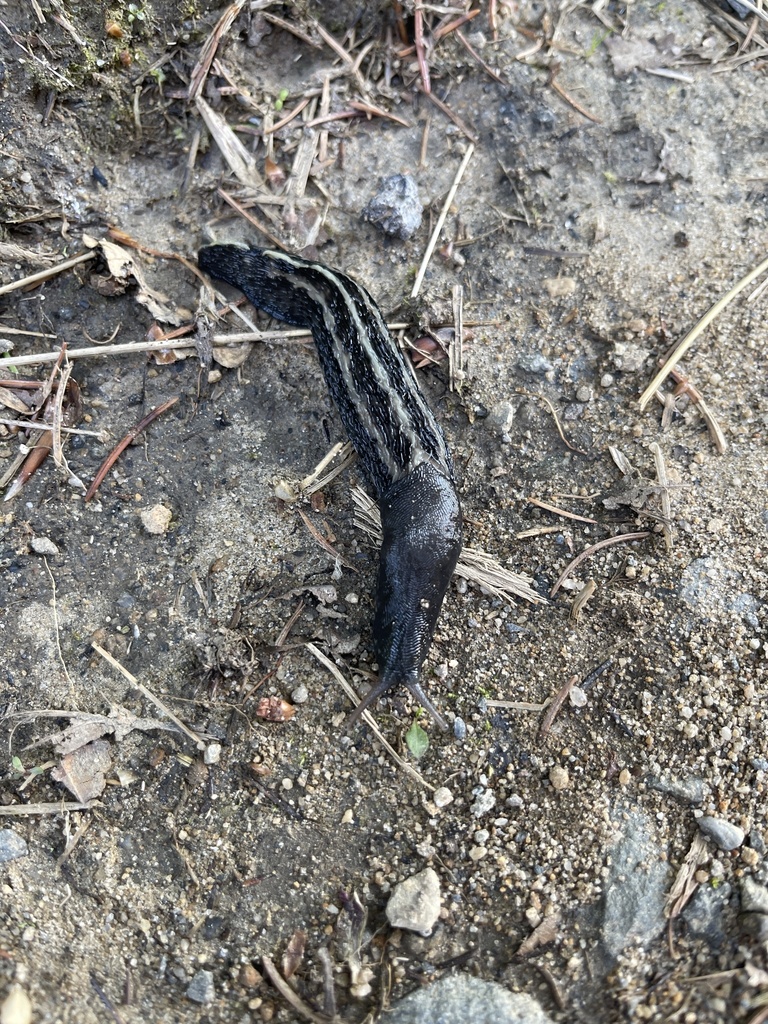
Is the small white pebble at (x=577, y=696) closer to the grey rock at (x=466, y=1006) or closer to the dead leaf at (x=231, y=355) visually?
the grey rock at (x=466, y=1006)

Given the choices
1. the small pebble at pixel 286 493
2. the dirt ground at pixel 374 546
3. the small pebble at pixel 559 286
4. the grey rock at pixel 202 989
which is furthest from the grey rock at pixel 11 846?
the small pebble at pixel 559 286

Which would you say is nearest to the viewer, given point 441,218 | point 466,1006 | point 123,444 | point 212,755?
point 466,1006

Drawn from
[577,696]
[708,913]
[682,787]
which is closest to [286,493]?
[577,696]

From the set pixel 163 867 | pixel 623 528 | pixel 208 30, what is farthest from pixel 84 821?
pixel 208 30

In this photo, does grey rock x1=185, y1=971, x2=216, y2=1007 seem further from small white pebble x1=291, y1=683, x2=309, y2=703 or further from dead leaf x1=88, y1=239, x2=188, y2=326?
dead leaf x1=88, y1=239, x2=188, y2=326

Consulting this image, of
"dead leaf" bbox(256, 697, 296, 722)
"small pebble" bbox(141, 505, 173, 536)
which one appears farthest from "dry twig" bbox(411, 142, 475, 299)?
"dead leaf" bbox(256, 697, 296, 722)

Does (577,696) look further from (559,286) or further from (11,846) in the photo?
(11,846)
